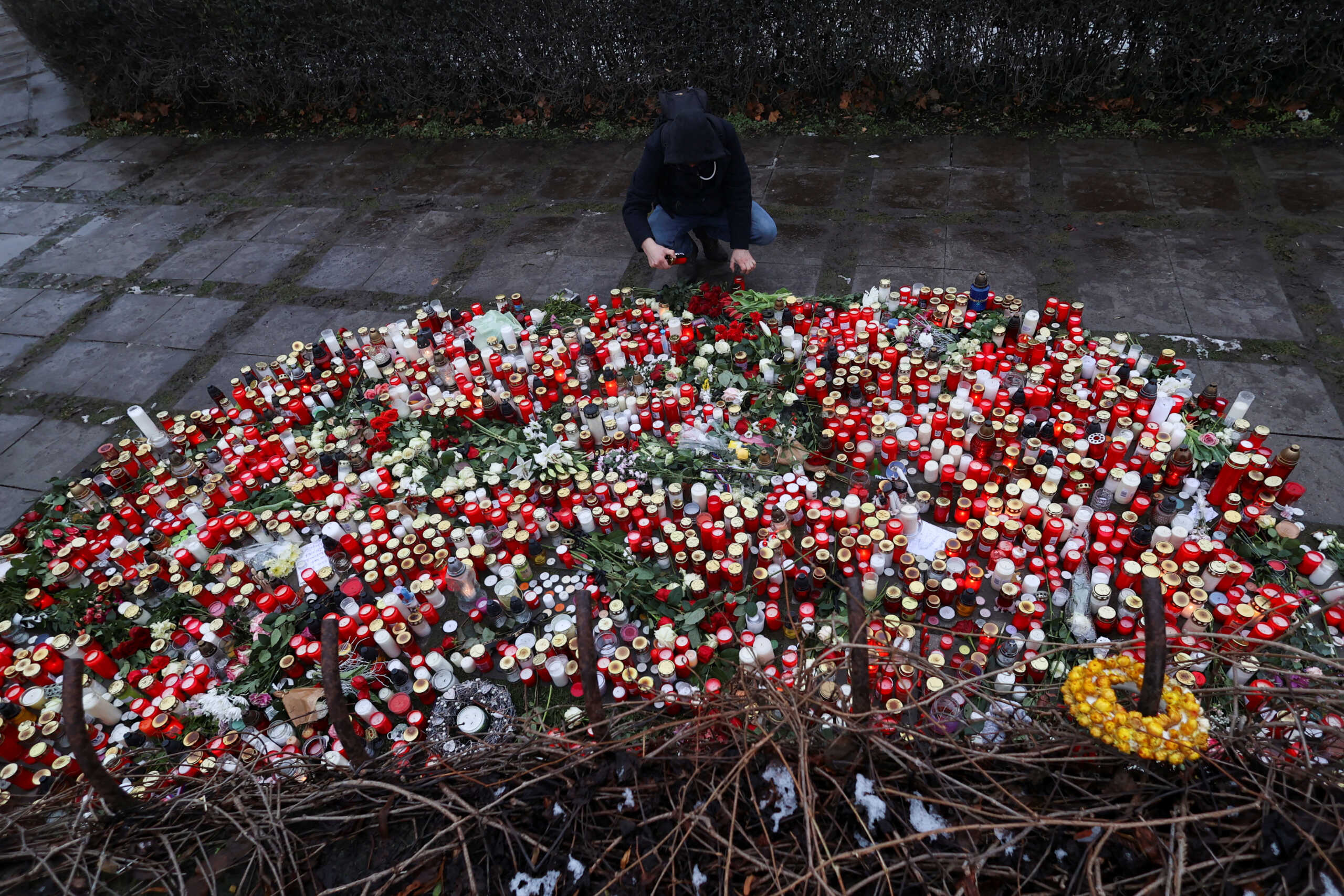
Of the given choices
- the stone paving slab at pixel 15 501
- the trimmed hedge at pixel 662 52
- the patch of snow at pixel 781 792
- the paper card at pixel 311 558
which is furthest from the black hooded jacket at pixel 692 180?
the stone paving slab at pixel 15 501

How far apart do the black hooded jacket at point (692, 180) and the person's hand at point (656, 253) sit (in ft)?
0.13

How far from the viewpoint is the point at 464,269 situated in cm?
612

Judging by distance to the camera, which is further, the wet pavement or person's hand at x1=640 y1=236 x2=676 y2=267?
person's hand at x1=640 y1=236 x2=676 y2=267

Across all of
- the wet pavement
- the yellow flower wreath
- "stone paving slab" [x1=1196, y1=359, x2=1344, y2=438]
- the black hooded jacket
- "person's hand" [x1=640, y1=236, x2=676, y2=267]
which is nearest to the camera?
the yellow flower wreath

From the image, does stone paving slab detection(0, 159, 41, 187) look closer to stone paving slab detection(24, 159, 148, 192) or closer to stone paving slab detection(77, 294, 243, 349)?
stone paving slab detection(24, 159, 148, 192)

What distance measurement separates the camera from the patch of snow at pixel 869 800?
168 cm

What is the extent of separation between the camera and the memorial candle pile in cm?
299

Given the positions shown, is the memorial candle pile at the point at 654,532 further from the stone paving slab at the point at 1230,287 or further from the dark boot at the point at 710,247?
the dark boot at the point at 710,247

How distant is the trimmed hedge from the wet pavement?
2.10 ft

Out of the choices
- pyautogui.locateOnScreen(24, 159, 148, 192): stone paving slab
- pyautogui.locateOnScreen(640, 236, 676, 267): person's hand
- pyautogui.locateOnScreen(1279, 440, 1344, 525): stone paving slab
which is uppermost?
pyautogui.locateOnScreen(24, 159, 148, 192): stone paving slab

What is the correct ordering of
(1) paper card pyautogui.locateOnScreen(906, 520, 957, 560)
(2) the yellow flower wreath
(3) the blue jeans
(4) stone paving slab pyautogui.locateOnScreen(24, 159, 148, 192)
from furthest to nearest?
1. (4) stone paving slab pyautogui.locateOnScreen(24, 159, 148, 192)
2. (3) the blue jeans
3. (1) paper card pyautogui.locateOnScreen(906, 520, 957, 560)
4. (2) the yellow flower wreath

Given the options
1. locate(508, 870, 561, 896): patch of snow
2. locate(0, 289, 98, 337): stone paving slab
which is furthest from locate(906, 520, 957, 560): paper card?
locate(0, 289, 98, 337): stone paving slab

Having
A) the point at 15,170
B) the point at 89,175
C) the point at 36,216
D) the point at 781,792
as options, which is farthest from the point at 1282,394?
the point at 15,170

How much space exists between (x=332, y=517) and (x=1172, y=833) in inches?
148
